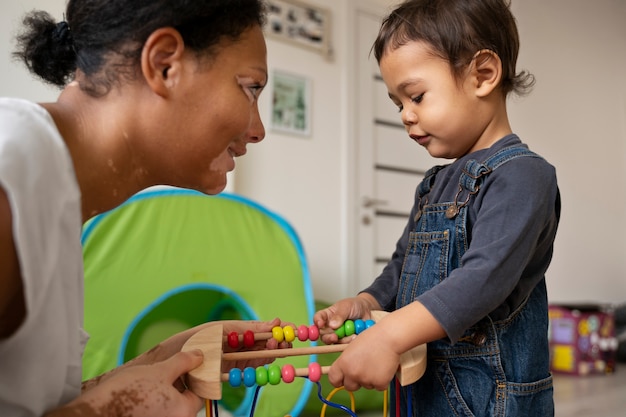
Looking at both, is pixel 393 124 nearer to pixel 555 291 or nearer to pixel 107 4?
pixel 555 291

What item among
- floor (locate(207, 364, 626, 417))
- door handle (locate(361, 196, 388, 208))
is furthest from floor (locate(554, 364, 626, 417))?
door handle (locate(361, 196, 388, 208))

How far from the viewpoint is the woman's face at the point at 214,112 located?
825 millimetres

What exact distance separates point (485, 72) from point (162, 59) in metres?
0.60

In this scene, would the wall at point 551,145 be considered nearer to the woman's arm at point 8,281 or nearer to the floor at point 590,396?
the floor at point 590,396

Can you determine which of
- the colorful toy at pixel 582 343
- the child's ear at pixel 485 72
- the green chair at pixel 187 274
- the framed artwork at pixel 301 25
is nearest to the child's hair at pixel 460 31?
the child's ear at pixel 485 72

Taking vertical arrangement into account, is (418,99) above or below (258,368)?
above

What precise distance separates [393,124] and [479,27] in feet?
8.31

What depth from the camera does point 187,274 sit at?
6.65 feet

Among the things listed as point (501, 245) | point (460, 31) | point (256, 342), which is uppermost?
point (460, 31)

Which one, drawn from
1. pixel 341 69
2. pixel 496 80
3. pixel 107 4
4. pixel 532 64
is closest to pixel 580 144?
pixel 532 64

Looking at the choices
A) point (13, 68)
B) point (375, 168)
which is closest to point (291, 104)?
point (375, 168)

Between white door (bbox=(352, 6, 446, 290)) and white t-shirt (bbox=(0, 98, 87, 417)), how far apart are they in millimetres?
2654

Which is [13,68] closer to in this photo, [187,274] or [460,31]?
[187,274]

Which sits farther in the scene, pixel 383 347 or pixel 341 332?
pixel 341 332
